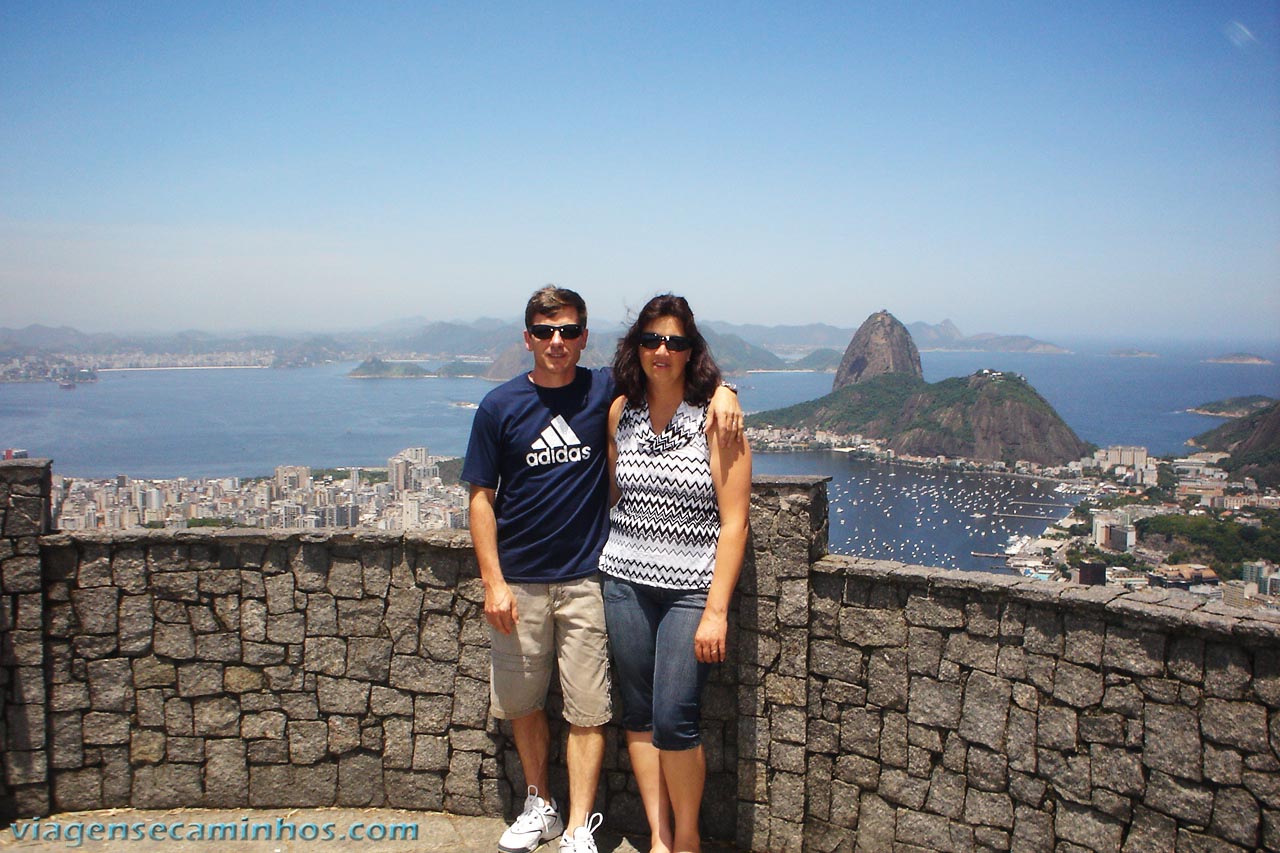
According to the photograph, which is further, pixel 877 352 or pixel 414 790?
pixel 877 352

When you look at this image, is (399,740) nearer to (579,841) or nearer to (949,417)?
(579,841)

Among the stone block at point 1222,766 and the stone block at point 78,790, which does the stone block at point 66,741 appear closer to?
the stone block at point 78,790

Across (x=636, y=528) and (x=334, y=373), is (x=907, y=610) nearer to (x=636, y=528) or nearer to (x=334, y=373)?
(x=636, y=528)

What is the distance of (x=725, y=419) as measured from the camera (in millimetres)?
3020

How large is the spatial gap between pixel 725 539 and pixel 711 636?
13.4 inches

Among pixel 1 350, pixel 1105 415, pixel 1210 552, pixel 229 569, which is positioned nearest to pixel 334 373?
pixel 1 350

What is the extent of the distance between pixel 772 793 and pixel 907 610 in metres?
0.99

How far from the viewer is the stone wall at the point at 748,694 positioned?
291cm

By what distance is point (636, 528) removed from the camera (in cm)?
319

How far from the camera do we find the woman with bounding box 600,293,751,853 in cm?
310

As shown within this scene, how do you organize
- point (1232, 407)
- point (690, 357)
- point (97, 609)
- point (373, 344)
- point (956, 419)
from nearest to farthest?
point (690, 357)
point (97, 609)
point (956, 419)
point (1232, 407)
point (373, 344)

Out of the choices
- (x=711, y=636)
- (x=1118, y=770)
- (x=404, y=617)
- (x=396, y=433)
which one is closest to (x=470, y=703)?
(x=404, y=617)

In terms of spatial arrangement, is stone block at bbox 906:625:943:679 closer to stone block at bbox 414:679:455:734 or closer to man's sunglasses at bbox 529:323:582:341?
man's sunglasses at bbox 529:323:582:341

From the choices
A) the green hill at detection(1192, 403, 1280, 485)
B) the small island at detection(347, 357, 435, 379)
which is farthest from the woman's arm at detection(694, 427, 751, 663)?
the small island at detection(347, 357, 435, 379)
